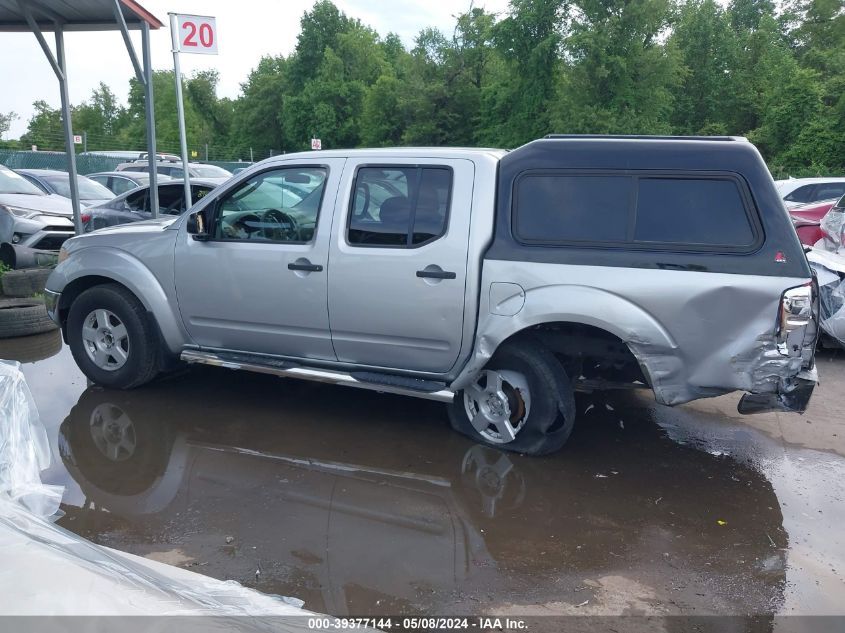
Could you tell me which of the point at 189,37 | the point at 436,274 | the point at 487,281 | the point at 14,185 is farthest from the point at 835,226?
the point at 14,185

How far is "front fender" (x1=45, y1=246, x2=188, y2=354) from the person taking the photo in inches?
228

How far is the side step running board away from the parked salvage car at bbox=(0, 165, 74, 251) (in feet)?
22.0

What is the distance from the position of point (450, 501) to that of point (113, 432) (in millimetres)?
2654

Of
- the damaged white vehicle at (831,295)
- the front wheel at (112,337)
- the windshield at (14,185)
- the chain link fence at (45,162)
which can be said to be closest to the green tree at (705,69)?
the chain link fence at (45,162)

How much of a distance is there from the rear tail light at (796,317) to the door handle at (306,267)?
9.79 feet

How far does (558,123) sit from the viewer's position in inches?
1419

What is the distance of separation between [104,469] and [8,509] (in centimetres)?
220

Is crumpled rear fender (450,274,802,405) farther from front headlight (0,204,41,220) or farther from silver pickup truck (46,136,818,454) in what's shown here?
front headlight (0,204,41,220)

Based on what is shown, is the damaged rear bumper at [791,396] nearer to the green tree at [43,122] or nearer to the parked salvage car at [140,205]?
the parked salvage car at [140,205]

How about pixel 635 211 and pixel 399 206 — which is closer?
pixel 635 211

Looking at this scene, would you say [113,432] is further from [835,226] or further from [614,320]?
[835,226]

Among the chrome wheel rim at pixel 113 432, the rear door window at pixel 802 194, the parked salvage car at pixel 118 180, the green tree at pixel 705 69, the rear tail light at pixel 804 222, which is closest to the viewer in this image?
the chrome wheel rim at pixel 113 432

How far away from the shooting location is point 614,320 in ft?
14.5

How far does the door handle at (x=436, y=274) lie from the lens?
15.7 feet
